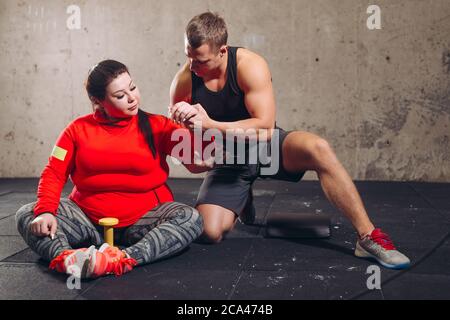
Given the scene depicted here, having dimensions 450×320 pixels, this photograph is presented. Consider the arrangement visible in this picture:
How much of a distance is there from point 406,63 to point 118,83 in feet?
10.1

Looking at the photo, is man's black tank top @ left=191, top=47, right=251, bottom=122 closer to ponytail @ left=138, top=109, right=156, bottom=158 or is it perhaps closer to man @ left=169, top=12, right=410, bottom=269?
man @ left=169, top=12, right=410, bottom=269

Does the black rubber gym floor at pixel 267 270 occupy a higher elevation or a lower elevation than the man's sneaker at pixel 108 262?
lower

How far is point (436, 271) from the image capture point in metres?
2.28

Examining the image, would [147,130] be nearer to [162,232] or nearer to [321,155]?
[162,232]

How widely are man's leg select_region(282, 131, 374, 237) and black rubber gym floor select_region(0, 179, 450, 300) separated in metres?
0.18

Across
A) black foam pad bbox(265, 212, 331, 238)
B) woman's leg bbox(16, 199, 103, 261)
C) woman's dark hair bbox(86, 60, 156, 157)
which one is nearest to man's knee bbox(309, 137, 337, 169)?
black foam pad bbox(265, 212, 331, 238)

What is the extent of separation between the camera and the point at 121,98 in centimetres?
242

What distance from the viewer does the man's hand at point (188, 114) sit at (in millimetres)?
2445

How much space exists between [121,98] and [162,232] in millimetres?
586

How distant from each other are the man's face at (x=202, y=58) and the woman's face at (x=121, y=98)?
32cm

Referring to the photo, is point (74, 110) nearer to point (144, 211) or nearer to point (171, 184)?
point (171, 184)

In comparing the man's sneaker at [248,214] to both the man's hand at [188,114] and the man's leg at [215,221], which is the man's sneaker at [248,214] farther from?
the man's hand at [188,114]

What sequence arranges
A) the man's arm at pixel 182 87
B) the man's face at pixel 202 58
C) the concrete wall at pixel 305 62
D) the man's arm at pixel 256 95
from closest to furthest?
the man's face at pixel 202 58
the man's arm at pixel 256 95
the man's arm at pixel 182 87
the concrete wall at pixel 305 62

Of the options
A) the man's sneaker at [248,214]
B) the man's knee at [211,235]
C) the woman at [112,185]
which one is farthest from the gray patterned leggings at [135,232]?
the man's sneaker at [248,214]
